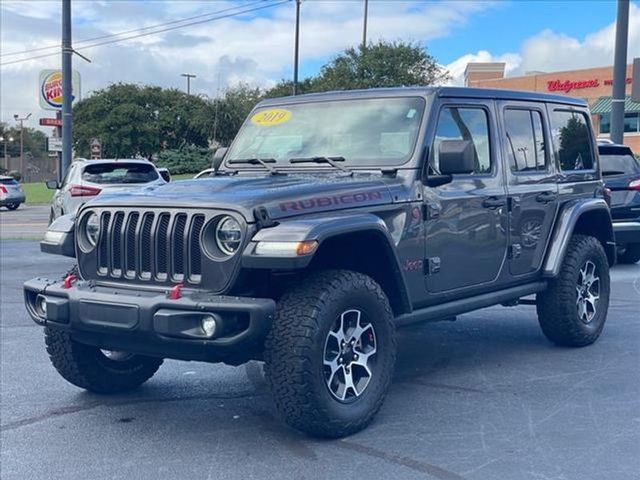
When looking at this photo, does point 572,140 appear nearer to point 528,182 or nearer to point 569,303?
point 528,182

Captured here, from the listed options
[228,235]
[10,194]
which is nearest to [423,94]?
[228,235]

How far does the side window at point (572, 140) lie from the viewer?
6.95 metres

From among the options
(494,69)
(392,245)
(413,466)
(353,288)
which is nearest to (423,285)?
(392,245)

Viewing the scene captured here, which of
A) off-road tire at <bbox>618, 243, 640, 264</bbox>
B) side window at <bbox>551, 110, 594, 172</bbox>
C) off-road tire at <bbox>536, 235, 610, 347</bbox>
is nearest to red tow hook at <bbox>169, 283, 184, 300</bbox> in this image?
off-road tire at <bbox>536, 235, 610, 347</bbox>

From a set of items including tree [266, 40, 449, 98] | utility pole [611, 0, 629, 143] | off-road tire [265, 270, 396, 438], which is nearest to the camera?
off-road tire [265, 270, 396, 438]

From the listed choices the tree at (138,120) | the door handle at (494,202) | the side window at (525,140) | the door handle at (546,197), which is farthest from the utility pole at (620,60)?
the tree at (138,120)

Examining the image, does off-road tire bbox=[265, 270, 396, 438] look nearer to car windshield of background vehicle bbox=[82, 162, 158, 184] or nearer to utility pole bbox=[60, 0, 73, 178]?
car windshield of background vehicle bbox=[82, 162, 158, 184]

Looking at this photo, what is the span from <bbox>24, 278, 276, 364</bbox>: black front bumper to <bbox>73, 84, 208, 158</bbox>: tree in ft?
203

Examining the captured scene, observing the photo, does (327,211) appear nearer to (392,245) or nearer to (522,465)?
(392,245)

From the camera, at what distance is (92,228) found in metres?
5.02

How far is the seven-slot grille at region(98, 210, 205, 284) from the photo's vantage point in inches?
178

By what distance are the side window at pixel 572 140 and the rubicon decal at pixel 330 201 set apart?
2.52 metres

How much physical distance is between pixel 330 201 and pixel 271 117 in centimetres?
177

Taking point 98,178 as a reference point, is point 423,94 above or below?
above
